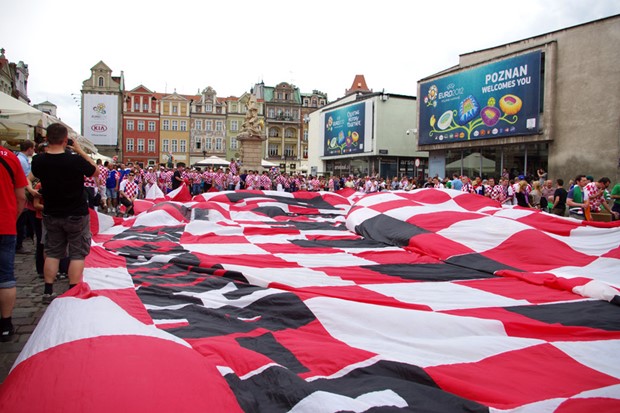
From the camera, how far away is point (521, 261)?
4398mm

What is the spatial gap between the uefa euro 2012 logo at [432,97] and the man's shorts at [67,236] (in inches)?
865

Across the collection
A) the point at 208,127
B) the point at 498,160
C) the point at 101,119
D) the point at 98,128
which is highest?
the point at 208,127

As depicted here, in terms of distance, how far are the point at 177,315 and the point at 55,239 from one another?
1.54 m

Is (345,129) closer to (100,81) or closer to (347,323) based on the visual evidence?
(347,323)

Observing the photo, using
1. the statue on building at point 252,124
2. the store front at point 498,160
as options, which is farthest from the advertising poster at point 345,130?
the statue on building at point 252,124

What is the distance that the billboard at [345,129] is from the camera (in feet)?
105

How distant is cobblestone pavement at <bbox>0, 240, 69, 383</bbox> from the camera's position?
276 cm

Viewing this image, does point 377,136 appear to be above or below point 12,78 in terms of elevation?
below

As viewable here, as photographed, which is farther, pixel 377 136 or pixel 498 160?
pixel 377 136

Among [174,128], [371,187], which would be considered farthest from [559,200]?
[174,128]

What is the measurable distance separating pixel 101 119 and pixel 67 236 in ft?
148

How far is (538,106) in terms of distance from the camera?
1792 cm

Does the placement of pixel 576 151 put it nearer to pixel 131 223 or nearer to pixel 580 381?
pixel 131 223

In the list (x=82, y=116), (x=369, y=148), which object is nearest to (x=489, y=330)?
(x=369, y=148)
